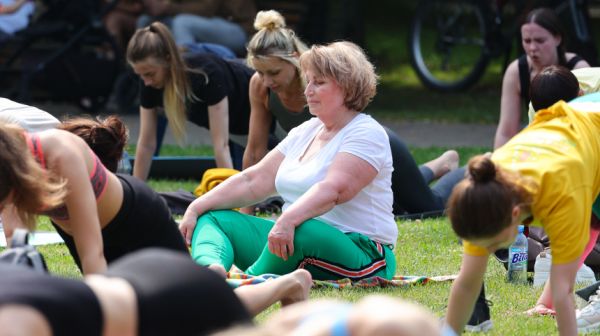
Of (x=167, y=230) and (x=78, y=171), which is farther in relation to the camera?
(x=167, y=230)

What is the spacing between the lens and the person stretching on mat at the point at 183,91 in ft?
22.8

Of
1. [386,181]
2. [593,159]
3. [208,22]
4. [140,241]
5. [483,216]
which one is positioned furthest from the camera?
[208,22]

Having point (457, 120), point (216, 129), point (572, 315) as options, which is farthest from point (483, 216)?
point (457, 120)

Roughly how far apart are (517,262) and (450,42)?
7776 mm

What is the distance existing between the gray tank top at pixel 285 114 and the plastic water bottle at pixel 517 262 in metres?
1.81

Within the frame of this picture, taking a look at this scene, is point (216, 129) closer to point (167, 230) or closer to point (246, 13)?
point (167, 230)

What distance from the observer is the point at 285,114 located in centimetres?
653

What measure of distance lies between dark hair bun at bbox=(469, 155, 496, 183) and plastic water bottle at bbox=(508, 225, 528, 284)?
65.9 inches

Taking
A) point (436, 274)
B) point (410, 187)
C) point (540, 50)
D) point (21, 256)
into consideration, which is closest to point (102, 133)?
point (21, 256)

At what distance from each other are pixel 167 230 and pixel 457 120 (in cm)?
759

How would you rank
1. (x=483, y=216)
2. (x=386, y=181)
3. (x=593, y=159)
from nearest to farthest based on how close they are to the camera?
(x=483, y=216), (x=593, y=159), (x=386, y=181)

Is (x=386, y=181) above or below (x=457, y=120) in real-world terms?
above

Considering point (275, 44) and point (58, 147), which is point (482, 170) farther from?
point (275, 44)

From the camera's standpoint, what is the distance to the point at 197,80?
7.20m
